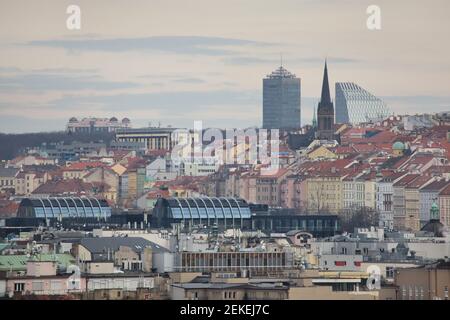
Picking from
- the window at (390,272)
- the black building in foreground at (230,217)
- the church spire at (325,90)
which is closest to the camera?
the window at (390,272)

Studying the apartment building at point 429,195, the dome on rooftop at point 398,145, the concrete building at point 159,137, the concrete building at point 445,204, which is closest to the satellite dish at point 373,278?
the concrete building at point 445,204

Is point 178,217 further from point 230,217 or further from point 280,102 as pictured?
point 280,102

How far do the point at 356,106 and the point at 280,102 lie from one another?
4.25m

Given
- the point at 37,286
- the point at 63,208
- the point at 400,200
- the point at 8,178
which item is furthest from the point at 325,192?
the point at 37,286

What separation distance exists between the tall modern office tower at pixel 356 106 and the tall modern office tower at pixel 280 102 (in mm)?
1363

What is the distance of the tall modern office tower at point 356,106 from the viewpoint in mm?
81625

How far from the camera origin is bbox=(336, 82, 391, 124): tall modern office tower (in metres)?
81.6

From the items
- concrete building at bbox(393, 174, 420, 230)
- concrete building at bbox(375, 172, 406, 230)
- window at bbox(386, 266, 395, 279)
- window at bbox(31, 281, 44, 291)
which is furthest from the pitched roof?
window at bbox(31, 281, 44, 291)

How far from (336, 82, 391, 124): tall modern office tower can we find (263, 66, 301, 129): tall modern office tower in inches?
53.6

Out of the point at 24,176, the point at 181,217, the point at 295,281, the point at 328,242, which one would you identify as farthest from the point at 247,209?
the point at 295,281

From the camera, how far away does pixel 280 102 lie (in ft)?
300

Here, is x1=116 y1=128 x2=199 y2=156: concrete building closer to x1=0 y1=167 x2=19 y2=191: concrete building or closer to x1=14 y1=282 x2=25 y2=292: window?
x1=0 y1=167 x2=19 y2=191: concrete building

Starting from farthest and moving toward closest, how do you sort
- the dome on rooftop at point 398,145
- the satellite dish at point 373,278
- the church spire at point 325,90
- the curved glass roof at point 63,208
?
the dome on rooftop at point 398,145, the church spire at point 325,90, the curved glass roof at point 63,208, the satellite dish at point 373,278

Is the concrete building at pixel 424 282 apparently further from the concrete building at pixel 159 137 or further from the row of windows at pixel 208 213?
the concrete building at pixel 159 137
